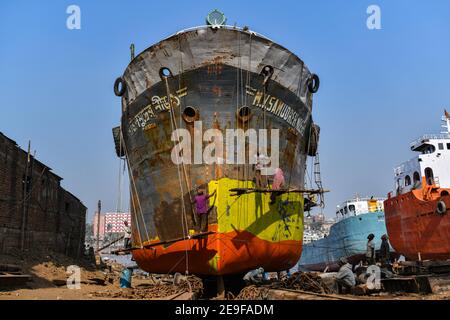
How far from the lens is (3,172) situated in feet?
50.7

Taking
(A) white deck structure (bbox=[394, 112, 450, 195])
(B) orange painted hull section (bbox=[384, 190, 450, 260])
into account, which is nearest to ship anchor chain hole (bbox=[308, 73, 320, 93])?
(B) orange painted hull section (bbox=[384, 190, 450, 260])

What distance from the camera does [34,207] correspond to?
18.1m

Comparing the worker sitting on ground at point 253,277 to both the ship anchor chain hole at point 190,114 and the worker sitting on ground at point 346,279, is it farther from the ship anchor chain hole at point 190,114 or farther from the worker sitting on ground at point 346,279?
the ship anchor chain hole at point 190,114

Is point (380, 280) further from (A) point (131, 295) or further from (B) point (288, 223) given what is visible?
(A) point (131, 295)

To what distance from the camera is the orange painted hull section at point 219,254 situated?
8242 mm

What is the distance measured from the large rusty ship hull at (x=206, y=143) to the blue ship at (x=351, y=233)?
14480 millimetres

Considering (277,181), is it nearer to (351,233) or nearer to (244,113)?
(244,113)

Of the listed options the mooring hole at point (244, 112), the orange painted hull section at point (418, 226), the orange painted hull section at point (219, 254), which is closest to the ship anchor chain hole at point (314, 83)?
the mooring hole at point (244, 112)

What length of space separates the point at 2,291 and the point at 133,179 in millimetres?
4238

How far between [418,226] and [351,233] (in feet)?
30.1

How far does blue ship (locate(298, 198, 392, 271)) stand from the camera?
2408 cm

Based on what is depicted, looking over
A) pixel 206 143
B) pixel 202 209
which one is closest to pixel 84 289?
pixel 202 209

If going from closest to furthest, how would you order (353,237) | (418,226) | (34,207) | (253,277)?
1. (253,277)
2. (418,226)
3. (34,207)
4. (353,237)

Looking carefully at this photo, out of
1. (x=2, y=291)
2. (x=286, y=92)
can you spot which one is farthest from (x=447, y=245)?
(x=2, y=291)
